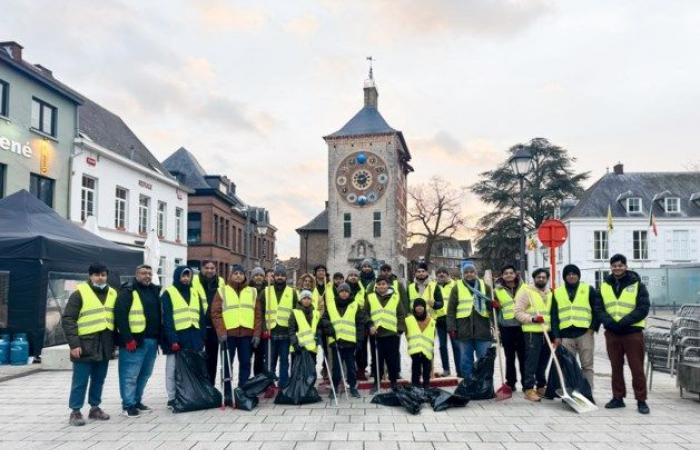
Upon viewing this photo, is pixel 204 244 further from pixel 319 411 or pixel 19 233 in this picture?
pixel 319 411

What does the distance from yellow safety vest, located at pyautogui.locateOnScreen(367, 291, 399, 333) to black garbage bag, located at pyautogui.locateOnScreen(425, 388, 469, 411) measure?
4.05 ft

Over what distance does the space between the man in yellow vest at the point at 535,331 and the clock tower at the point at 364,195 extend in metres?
40.0

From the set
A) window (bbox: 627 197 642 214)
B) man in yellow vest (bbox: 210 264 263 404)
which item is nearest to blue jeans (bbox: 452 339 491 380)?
man in yellow vest (bbox: 210 264 263 404)

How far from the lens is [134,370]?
7.42 m

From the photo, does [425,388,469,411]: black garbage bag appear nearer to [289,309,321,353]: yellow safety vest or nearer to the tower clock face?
[289,309,321,353]: yellow safety vest

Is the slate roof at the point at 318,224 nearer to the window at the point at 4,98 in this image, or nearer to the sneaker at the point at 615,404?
the window at the point at 4,98

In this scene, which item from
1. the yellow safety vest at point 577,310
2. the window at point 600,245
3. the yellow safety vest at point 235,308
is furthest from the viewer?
the window at point 600,245

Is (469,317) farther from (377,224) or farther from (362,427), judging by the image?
(377,224)

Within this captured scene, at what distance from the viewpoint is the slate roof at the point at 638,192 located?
4188 centimetres

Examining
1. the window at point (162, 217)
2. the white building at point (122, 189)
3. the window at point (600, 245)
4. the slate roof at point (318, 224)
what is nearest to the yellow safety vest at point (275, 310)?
the white building at point (122, 189)

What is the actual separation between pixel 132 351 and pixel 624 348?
644cm

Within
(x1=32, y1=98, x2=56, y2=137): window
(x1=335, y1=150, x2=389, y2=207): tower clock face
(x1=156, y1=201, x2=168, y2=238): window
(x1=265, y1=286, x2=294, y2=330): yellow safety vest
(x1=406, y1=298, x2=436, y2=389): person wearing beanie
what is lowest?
(x1=406, y1=298, x2=436, y2=389): person wearing beanie

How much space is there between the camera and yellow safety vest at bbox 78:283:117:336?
7.04m

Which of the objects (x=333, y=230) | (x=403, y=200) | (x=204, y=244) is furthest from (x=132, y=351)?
(x=403, y=200)
